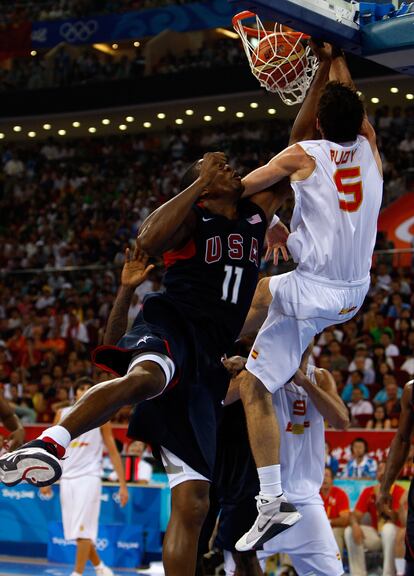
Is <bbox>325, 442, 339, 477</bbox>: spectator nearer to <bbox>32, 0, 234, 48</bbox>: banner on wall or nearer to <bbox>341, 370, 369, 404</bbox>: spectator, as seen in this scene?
<bbox>341, 370, 369, 404</bbox>: spectator

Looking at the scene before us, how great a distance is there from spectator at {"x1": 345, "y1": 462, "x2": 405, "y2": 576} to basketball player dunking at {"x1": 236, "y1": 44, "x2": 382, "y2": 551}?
578cm

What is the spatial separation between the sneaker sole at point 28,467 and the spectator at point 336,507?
7.79 metres

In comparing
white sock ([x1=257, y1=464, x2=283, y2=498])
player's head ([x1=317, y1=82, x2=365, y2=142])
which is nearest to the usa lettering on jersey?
player's head ([x1=317, y1=82, x2=365, y2=142])

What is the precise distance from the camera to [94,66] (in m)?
31.8

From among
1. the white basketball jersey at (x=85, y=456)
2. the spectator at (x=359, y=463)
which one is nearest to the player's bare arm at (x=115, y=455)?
the white basketball jersey at (x=85, y=456)

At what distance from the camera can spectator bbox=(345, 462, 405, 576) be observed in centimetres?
1158

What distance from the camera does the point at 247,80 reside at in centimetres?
2845

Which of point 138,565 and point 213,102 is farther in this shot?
point 213,102

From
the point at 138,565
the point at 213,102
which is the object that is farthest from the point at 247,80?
the point at 138,565

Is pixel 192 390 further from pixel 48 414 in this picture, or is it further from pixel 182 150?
pixel 182 150

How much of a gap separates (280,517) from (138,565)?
8298 mm

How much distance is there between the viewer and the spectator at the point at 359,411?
1523 cm

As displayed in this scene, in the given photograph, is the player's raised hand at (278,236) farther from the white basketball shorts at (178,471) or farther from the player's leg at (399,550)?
the player's leg at (399,550)

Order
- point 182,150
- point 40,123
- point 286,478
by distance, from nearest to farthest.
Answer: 1. point 286,478
2. point 182,150
3. point 40,123
